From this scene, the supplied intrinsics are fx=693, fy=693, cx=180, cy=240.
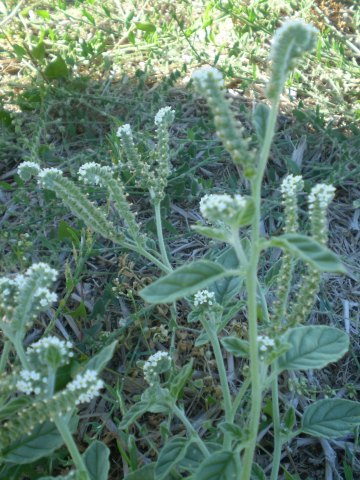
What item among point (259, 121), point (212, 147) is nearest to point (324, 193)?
point (259, 121)

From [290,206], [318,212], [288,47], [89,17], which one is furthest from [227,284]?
[89,17]

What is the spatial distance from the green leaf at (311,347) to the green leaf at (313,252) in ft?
1.12

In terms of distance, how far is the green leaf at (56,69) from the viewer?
2.98 metres

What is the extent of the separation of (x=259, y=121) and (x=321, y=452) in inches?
45.1

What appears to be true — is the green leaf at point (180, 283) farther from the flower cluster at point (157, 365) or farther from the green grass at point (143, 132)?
the green grass at point (143, 132)

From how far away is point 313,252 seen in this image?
963 millimetres

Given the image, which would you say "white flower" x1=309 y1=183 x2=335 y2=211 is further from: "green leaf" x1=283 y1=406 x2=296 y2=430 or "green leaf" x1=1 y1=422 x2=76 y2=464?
"green leaf" x1=1 y1=422 x2=76 y2=464

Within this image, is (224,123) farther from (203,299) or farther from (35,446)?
(35,446)

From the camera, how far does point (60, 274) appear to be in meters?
2.28

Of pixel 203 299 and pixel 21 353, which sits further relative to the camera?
pixel 203 299

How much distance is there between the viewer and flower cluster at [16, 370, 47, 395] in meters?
1.14

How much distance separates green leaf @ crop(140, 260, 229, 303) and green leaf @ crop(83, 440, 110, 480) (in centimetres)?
46

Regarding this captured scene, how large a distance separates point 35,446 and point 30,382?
30cm

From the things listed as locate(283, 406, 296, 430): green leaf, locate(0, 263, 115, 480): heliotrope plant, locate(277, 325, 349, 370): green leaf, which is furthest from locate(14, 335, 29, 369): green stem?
locate(283, 406, 296, 430): green leaf
